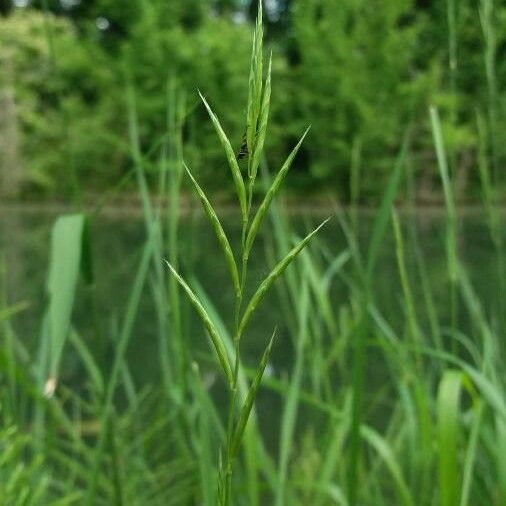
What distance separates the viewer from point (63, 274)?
0.30 meters

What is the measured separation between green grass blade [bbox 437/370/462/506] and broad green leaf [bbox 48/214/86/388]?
0.11 m

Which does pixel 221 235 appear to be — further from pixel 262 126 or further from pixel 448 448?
pixel 448 448

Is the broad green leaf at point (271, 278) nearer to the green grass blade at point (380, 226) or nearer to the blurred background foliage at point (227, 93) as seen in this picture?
the green grass blade at point (380, 226)

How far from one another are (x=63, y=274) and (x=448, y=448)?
13 cm

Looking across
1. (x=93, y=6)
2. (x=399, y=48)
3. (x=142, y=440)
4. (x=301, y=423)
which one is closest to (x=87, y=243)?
(x=142, y=440)

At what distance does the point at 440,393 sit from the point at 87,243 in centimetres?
12

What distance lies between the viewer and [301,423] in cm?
180

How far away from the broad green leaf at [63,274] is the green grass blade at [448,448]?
0.11 m

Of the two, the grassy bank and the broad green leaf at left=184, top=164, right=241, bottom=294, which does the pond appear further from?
the broad green leaf at left=184, top=164, right=241, bottom=294

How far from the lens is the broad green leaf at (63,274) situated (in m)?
0.28

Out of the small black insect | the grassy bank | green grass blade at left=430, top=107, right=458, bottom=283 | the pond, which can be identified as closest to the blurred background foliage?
the pond

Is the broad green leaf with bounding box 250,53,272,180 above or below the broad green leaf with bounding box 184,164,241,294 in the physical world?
above

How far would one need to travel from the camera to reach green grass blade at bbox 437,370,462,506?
0.26m

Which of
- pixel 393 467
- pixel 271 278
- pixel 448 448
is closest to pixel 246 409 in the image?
pixel 271 278
